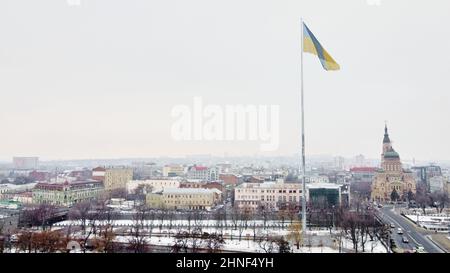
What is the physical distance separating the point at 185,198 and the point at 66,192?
2.06m

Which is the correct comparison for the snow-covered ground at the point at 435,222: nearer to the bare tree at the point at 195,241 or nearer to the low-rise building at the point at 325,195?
the bare tree at the point at 195,241

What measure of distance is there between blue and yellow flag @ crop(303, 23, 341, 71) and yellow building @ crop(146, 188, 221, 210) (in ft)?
14.2

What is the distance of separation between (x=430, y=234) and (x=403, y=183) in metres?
3.10

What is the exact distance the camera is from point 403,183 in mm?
4965

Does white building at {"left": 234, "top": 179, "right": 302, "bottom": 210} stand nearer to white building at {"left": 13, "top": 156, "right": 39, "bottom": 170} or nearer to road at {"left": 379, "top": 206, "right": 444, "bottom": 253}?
road at {"left": 379, "top": 206, "right": 444, "bottom": 253}

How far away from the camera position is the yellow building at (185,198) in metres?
5.89

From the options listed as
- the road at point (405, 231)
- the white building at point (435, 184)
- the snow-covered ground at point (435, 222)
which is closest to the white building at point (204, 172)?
the road at point (405, 231)

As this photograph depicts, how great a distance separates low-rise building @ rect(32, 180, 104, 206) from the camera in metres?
5.17

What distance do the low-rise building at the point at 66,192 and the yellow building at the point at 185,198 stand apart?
95cm

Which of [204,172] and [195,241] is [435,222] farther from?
[204,172]

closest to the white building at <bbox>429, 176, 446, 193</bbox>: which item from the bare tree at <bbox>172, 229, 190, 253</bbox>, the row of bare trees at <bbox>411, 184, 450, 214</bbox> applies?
the row of bare trees at <bbox>411, 184, 450, 214</bbox>

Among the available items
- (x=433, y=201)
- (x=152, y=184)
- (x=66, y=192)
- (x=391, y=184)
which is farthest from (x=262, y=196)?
(x=66, y=192)
